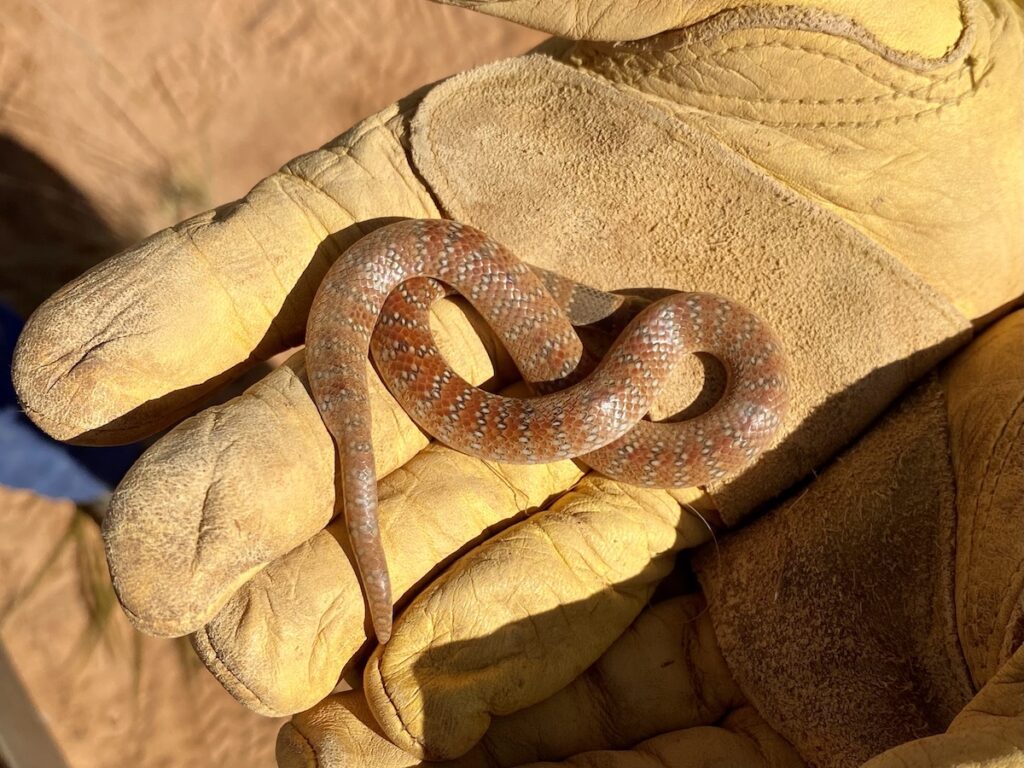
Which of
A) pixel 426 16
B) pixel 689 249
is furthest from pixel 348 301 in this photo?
pixel 426 16

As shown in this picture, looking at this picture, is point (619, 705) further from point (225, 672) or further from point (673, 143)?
point (673, 143)

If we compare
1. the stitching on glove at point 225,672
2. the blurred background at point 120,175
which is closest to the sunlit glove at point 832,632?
the stitching on glove at point 225,672

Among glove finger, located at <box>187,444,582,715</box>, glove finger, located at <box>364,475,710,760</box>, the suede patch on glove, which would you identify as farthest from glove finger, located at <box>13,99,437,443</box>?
the suede patch on glove

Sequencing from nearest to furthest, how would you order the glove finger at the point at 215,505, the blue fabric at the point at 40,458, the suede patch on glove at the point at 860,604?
the glove finger at the point at 215,505, the suede patch on glove at the point at 860,604, the blue fabric at the point at 40,458

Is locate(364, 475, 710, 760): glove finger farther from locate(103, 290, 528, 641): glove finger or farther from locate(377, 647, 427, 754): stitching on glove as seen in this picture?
locate(103, 290, 528, 641): glove finger

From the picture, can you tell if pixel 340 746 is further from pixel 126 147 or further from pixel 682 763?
pixel 126 147

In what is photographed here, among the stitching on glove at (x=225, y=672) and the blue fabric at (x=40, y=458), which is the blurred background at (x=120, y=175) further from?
the stitching on glove at (x=225, y=672)
